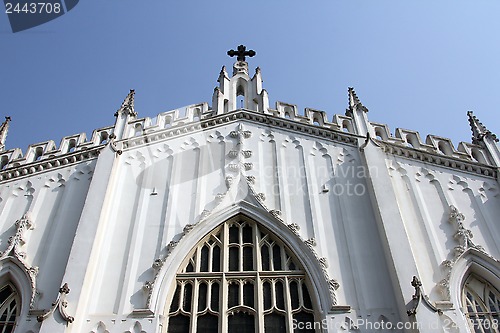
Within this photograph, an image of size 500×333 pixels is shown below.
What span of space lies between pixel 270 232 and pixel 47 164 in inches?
285

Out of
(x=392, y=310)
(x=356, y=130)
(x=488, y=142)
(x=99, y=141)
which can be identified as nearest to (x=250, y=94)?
(x=356, y=130)

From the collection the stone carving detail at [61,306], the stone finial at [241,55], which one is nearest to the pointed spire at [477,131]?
the stone finial at [241,55]

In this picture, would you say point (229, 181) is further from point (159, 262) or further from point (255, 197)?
point (159, 262)

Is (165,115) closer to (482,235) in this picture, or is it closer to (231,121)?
(231,121)

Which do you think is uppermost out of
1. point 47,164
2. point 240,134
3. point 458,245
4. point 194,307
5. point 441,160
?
→ point 240,134

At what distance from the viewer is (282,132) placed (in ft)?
53.9

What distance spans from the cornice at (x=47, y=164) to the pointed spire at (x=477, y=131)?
11.7 m

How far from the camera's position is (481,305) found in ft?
39.2

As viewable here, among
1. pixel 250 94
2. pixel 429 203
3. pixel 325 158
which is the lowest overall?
pixel 429 203

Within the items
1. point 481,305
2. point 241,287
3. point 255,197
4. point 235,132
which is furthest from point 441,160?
point 241,287

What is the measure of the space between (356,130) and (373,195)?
315 cm

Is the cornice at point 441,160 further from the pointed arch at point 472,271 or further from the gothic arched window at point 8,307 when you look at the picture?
the gothic arched window at point 8,307

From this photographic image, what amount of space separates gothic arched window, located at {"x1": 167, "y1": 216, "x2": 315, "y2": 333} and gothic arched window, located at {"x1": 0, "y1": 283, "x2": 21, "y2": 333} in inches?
144

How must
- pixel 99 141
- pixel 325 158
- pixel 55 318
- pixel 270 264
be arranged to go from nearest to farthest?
pixel 55 318 < pixel 270 264 < pixel 325 158 < pixel 99 141
